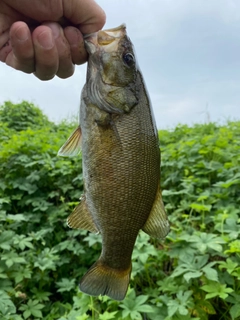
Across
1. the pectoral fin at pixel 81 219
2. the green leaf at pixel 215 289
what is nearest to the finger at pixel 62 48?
the pectoral fin at pixel 81 219

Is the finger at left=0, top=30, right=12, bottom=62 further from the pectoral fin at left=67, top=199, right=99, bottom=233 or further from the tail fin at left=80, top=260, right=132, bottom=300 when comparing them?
the tail fin at left=80, top=260, right=132, bottom=300

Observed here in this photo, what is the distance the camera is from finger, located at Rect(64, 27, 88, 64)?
1.65m

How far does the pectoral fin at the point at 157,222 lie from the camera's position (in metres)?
1.58

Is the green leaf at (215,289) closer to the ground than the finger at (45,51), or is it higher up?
closer to the ground

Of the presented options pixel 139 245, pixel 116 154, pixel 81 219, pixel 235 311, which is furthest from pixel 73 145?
pixel 235 311

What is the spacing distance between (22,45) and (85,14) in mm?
314

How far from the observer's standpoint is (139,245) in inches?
114

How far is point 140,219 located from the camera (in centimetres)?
156

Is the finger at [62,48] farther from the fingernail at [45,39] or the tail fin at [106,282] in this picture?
the tail fin at [106,282]

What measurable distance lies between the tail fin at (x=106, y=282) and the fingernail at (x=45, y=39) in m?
0.97

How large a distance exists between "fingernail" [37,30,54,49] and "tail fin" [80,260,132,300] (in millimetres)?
965

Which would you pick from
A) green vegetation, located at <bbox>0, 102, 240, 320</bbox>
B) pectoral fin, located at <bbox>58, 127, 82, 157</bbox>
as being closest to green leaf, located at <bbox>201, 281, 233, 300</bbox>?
green vegetation, located at <bbox>0, 102, 240, 320</bbox>

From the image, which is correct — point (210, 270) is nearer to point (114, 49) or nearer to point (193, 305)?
point (193, 305)

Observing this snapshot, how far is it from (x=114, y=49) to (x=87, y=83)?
7.0 inches
